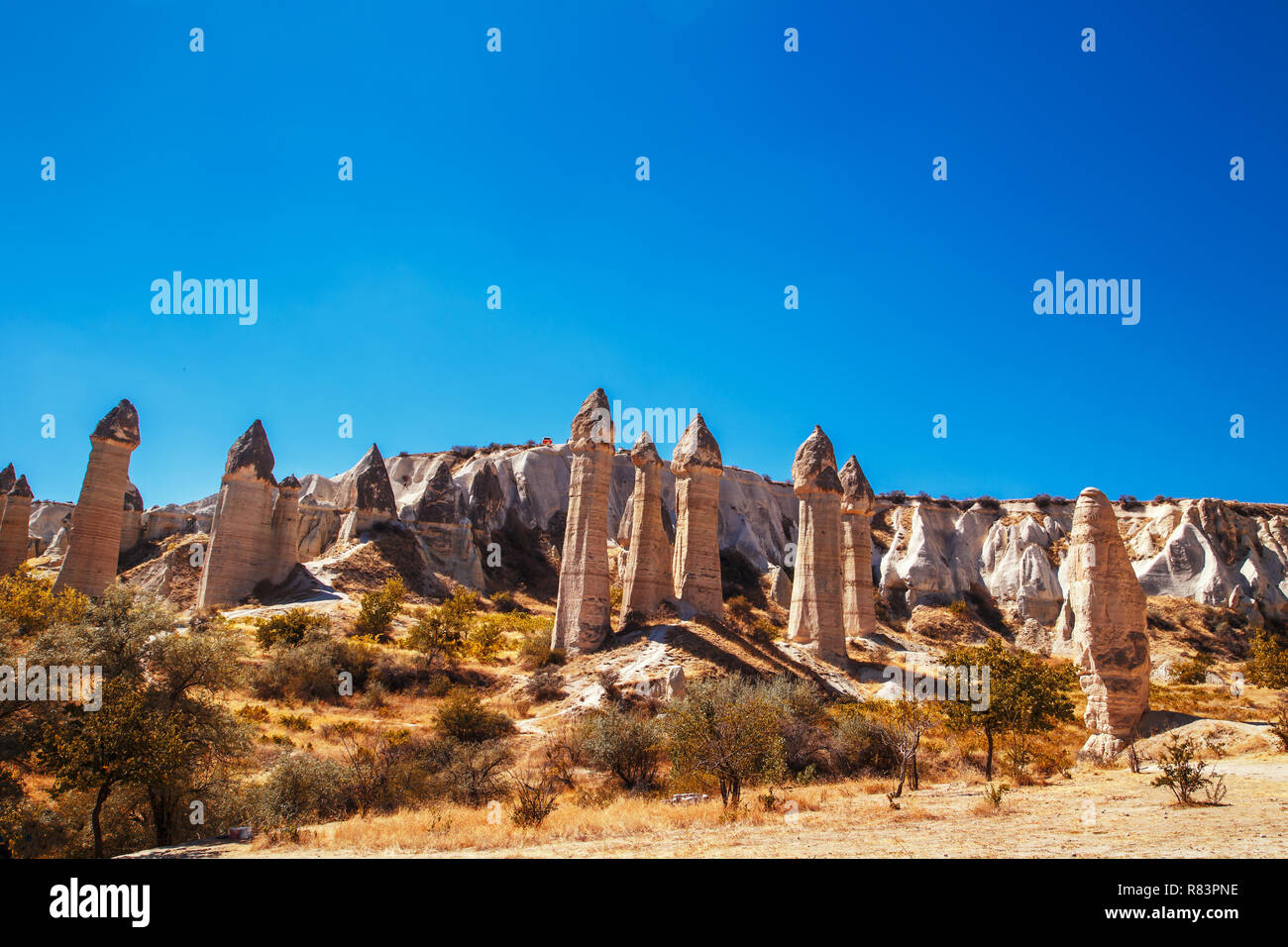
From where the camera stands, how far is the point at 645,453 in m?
27.7

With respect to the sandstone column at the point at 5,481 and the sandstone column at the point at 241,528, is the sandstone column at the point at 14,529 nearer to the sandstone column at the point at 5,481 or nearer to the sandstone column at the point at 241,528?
the sandstone column at the point at 5,481

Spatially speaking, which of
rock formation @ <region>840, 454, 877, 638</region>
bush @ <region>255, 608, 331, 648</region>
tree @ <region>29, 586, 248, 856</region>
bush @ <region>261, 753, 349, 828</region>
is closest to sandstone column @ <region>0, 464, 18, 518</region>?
bush @ <region>255, 608, 331, 648</region>

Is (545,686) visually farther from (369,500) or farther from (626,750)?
(369,500)

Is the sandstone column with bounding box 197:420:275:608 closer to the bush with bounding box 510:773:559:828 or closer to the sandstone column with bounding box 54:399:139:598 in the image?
the sandstone column with bounding box 54:399:139:598

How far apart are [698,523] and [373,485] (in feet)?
68.3

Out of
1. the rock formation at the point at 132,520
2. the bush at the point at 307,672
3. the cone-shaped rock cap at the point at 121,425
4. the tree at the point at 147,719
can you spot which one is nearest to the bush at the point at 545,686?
the bush at the point at 307,672

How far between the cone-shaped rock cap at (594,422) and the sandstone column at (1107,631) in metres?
14.1

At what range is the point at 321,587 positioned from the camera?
32.5 m

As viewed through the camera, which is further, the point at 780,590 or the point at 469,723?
the point at 780,590

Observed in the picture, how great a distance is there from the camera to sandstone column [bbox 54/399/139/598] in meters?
25.2

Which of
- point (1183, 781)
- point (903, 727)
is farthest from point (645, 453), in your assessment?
point (1183, 781)

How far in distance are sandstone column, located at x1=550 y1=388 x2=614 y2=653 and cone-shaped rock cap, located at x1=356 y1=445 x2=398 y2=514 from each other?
18.2 metres
